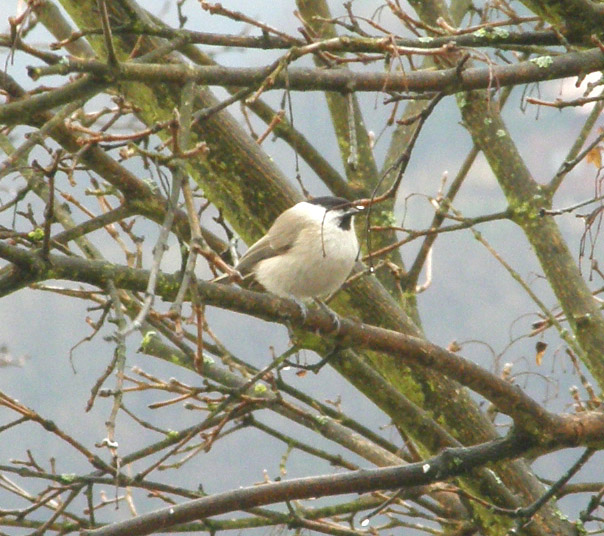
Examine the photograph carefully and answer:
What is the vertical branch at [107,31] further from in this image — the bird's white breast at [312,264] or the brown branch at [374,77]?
the bird's white breast at [312,264]

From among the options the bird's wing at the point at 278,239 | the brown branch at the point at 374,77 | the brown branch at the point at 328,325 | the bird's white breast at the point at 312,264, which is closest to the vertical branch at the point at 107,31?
the brown branch at the point at 374,77

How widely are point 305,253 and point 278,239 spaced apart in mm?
136

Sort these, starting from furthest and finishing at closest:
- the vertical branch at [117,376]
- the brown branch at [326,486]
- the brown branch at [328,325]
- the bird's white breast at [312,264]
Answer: the bird's white breast at [312,264] → the brown branch at [326,486] → the brown branch at [328,325] → the vertical branch at [117,376]

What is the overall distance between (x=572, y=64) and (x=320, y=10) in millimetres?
2189

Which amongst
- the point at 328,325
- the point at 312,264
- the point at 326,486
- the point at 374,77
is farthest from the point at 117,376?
the point at 312,264

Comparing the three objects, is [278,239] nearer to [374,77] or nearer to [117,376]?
[374,77]

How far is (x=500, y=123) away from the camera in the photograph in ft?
14.5

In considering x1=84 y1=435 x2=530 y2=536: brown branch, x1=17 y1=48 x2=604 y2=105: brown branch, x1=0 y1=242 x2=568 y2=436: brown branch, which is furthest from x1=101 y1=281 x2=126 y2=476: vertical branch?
x1=17 y1=48 x2=604 y2=105: brown branch

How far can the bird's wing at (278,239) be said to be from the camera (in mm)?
3639

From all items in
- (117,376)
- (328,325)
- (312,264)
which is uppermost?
(312,264)

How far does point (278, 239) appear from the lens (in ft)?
12.1

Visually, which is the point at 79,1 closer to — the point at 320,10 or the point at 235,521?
the point at 320,10

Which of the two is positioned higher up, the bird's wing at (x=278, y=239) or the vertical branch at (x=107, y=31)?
the bird's wing at (x=278, y=239)

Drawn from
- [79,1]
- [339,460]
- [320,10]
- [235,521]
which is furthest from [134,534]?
[320,10]
